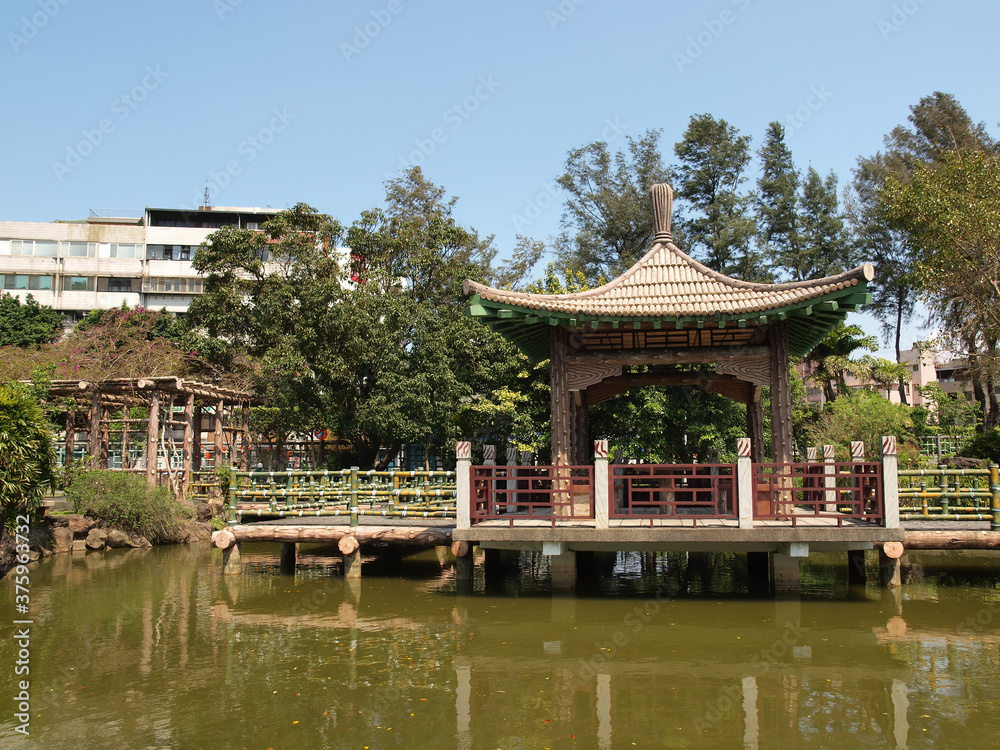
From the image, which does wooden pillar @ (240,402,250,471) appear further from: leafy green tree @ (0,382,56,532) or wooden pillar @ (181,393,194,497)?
leafy green tree @ (0,382,56,532)

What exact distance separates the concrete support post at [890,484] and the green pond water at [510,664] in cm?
119

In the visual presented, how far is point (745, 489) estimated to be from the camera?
9539mm

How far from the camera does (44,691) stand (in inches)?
273

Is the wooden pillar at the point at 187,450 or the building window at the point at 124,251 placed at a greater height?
the building window at the point at 124,251

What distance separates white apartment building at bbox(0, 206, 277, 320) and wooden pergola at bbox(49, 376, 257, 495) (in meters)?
19.9

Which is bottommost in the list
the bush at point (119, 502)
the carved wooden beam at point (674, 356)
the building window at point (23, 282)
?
the bush at point (119, 502)

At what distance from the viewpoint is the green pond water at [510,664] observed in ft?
19.3

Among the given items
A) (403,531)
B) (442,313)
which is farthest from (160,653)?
(442,313)

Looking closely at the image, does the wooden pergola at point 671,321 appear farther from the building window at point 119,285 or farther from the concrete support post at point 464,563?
the building window at point 119,285

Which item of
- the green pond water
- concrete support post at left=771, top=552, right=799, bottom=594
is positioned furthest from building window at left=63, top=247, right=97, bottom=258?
concrete support post at left=771, top=552, right=799, bottom=594

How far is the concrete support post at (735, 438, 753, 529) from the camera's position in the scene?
31.1 feet

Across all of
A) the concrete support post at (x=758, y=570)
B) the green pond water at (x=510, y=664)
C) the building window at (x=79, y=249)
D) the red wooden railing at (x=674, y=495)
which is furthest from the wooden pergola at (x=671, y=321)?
the building window at (x=79, y=249)

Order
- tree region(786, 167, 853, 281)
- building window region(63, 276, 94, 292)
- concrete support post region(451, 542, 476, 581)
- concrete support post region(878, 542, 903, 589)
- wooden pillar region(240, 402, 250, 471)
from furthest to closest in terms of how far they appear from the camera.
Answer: building window region(63, 276, 94, 292) → tree region(786, 167, 853, 281) → wooden pillar region(240, 402, 250, 471) → concrete support post region(451, 542, 476, 581) → concrete support post region(878, 542, 903, 589)

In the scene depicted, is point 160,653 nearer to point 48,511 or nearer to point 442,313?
point 48,511
